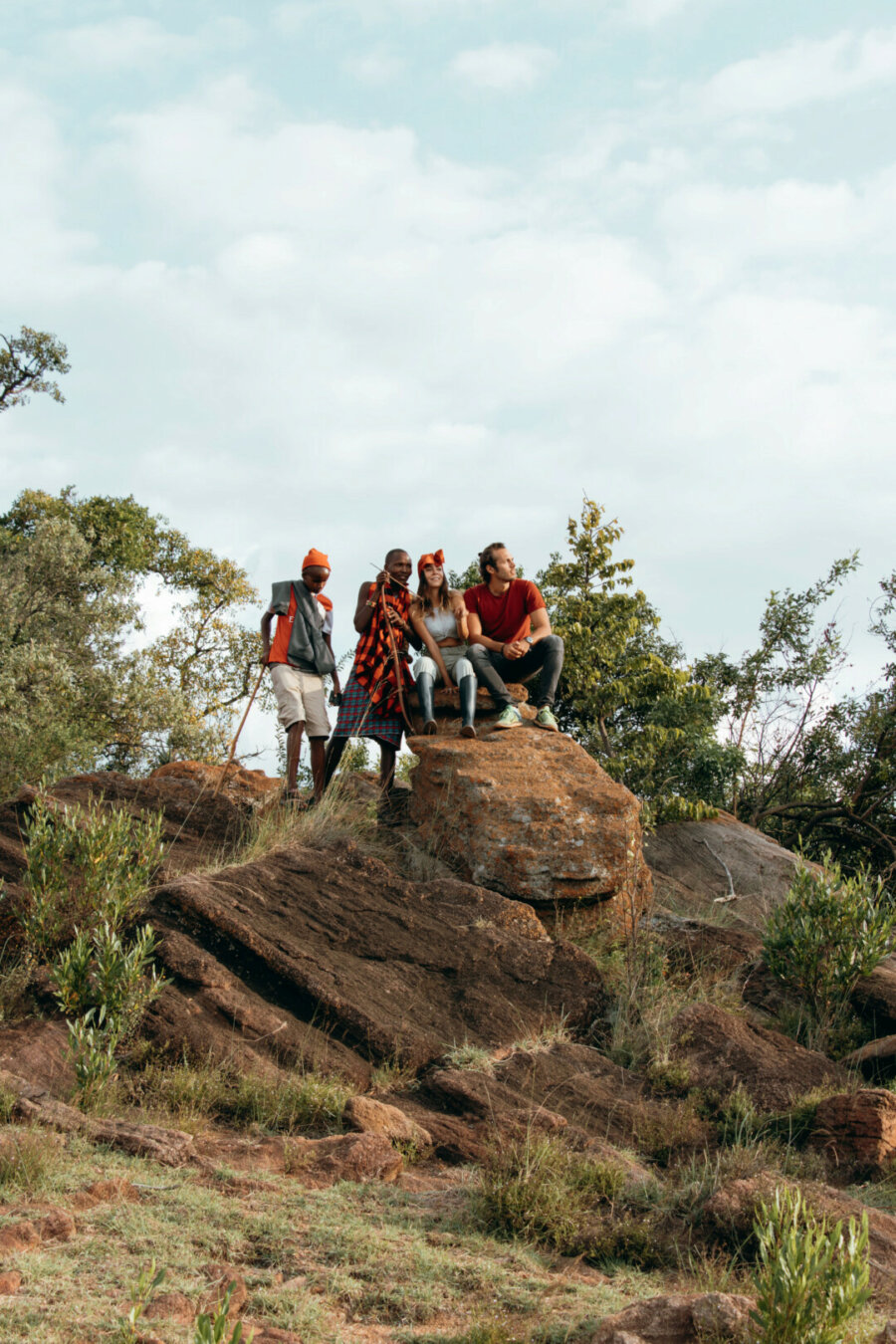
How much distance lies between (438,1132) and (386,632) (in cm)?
510

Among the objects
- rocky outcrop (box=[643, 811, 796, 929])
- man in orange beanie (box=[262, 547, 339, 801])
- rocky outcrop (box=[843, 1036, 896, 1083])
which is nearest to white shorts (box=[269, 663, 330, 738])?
man in orange beanie (box=[262, 547, 339, 801])

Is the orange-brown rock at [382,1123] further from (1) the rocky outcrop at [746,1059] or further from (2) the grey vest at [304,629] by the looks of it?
(2) the grey vest at [304,629]

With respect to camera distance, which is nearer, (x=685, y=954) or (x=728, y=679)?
(x=685, y=954)

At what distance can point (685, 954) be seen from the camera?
8.41m

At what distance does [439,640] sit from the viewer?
984cm

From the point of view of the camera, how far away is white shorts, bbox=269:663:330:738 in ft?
29.9

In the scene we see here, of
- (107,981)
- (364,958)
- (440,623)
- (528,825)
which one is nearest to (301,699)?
(440,623)

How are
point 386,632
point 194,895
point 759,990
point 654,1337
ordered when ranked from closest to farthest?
point 654,1337 → point 194,895 → point 759,990 → point 386,632

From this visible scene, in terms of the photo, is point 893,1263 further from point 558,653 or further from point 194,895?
point 558,653

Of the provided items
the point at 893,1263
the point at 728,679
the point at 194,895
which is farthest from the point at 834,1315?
the point at 728,679

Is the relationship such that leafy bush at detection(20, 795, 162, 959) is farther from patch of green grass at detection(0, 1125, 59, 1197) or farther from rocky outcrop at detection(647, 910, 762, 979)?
rocky outcrop at detection(647, 910, 762, 979)

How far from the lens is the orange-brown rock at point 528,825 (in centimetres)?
825

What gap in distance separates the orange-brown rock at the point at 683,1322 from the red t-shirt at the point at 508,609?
6.83 m

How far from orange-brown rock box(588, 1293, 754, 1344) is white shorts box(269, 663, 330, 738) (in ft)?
20.6
